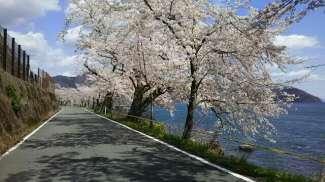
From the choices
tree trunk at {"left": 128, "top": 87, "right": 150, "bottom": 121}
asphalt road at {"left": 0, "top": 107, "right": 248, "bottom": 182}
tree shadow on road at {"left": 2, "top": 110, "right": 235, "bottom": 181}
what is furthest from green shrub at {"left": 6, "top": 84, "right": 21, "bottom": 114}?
tree trunk at {"left": 128, "top": 87, "right": 150, "bottom": 121}

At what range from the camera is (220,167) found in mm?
6617

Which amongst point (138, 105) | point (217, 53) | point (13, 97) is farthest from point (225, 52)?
point (138, 105)

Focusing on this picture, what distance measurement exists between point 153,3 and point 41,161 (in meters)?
8.37

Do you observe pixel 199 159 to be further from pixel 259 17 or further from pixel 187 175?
pixel 259 17

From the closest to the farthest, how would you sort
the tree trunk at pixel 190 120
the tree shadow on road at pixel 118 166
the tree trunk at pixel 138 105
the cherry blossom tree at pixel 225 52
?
the tree shadow on road at pixel 118 166 < the cherry blossom tree at pixel 225 52 < the tree trunk at pixel 190 120 < the tree trunk at pixel 138 105

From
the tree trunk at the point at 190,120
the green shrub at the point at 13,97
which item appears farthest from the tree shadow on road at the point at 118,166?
the green shrub at the point at 13,97

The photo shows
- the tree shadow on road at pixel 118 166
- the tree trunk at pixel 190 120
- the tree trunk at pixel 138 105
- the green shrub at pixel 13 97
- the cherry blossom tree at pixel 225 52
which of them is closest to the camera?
the tree shadow on road at pixel 118 166

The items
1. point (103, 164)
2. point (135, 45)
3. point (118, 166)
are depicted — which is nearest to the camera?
point (118, 166)

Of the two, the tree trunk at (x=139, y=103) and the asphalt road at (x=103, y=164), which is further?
the tree trunk at (x=139, y=103)

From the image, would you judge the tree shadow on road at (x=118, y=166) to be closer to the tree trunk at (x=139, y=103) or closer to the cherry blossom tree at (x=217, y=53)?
the cherry blossom tree at (x=217, y=53)

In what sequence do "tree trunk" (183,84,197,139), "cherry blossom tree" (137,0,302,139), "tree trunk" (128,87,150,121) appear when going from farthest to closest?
"tree trunk" (128,87,150,121) → "tree trunk" (183,84,197,139) → "cherry blossom tree" (137,0,302,139)

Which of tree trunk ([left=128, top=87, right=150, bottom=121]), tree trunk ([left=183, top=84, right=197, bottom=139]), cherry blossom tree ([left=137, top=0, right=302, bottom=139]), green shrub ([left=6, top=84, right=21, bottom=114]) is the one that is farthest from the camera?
tree trunk ([left=128, top=87, right=150, bottom=121])

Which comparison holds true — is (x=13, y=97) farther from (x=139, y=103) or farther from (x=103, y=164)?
(x=139, y=103)

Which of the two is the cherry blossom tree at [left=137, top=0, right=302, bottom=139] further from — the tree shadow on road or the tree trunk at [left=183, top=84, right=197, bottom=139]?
the tree shadow on road
